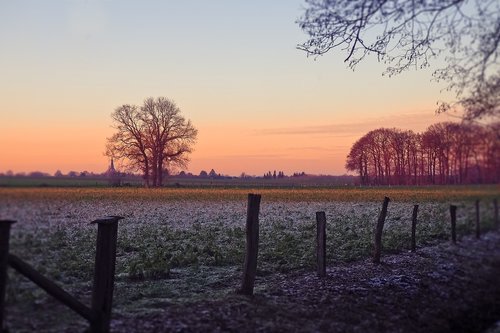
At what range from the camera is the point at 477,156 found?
10031mm

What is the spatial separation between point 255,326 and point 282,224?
18223 millimetres

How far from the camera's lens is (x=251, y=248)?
37.4 feet

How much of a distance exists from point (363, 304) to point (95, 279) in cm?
546

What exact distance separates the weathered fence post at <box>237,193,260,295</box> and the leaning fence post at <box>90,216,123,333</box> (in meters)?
3.58

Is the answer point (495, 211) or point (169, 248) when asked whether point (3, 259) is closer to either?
point (495, 211)

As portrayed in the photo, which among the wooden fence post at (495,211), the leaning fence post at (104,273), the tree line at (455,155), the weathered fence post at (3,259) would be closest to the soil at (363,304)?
the wooden fence post at (495,211)

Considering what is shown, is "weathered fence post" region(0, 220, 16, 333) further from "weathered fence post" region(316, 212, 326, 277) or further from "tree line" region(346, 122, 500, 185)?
"weathered fence post" region(316, 212, 326, 277)

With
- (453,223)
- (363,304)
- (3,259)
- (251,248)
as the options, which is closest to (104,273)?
(3,259)

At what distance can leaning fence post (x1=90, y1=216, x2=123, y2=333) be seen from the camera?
7.91 metres

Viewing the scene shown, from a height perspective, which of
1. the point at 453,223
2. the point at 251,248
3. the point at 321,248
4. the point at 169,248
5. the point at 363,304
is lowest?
the point at 363,304

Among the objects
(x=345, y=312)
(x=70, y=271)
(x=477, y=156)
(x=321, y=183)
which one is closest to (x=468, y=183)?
(x=477, y=156)

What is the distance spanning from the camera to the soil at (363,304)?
9.05 metres

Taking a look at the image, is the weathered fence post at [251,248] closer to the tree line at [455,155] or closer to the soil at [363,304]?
the soil at [363,304]

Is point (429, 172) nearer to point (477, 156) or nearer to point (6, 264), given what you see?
point (477, 156)
